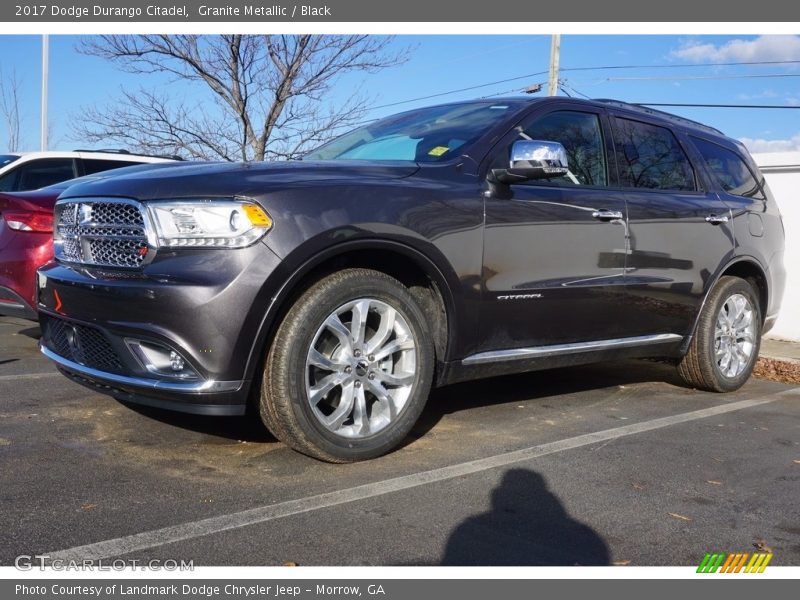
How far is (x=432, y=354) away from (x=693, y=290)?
2395 millimetres

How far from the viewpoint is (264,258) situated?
3.29 metres

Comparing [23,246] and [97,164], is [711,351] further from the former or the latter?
[97,164]

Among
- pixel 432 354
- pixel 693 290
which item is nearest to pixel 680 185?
pixel 693 290

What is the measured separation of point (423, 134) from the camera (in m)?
4.64

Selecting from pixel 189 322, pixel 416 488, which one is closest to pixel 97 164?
pixel 189 322

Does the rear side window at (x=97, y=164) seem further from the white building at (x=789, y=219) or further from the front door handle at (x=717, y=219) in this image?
the white building at (x=789, y=219)

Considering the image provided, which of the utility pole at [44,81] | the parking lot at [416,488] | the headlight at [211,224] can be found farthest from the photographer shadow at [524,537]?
the utility pole at [44,81]

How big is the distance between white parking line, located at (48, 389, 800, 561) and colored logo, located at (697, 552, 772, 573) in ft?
3.72

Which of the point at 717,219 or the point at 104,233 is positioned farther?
the point at 717,219

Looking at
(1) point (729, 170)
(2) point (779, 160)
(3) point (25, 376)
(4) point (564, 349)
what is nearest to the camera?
(4) point (564, 349)

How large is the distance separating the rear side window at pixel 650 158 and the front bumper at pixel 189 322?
9.09 ft

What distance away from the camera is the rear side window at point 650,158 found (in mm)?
5133

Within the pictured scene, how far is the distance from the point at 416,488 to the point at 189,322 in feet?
3.86

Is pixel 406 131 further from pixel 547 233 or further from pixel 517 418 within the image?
pixel 517 418
